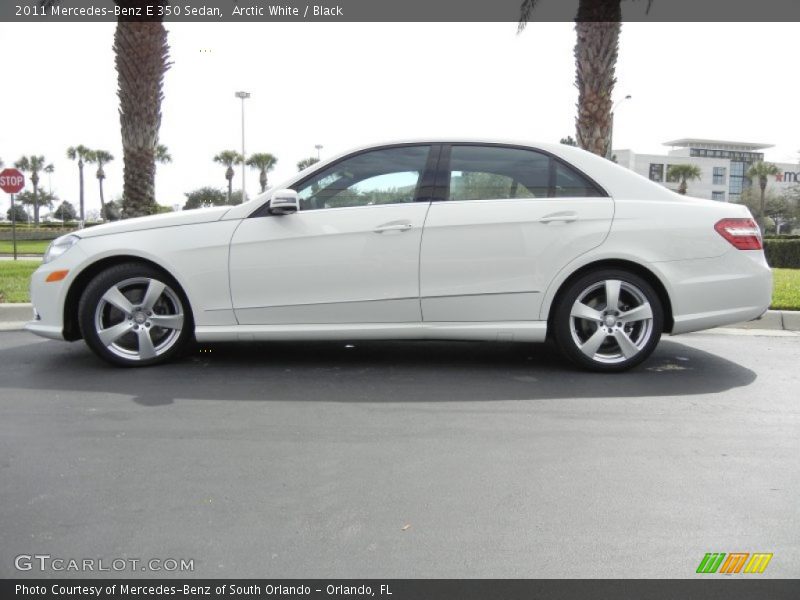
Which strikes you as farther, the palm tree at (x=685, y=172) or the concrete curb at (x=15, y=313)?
the palm tree at (x=685, y=172)

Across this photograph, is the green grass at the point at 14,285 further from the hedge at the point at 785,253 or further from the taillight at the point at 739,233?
the hedge at the point at 785,253

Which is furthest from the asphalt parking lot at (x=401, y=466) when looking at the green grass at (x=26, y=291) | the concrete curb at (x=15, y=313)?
the green grass at (x=26, y=291)

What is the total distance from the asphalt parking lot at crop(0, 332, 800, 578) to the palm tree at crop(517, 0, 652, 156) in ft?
18.1

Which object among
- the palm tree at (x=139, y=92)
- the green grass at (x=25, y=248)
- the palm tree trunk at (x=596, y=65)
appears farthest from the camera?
the green grass at (x=25, y=248)

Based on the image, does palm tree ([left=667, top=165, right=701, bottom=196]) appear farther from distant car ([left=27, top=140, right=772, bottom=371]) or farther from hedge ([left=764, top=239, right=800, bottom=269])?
distant car ([left=27, top=140, right=772, bottom=371])

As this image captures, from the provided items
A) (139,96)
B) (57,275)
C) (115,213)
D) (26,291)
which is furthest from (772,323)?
(115,213)

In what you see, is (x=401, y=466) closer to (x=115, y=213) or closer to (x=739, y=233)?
(x=739, y=233)

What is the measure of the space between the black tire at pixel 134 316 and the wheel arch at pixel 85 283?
0.09 ft

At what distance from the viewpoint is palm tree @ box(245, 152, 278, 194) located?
86312 mm

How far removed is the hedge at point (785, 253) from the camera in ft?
101

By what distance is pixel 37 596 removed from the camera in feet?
7.14

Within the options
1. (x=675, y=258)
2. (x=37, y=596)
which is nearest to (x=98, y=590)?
(x=37, y=596)

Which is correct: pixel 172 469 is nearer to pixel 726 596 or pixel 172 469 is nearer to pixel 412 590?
pixel 412 590
